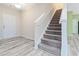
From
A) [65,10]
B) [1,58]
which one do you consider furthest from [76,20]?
[1,58]

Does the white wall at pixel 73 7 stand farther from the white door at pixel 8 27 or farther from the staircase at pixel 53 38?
the white door at pixel 8 27

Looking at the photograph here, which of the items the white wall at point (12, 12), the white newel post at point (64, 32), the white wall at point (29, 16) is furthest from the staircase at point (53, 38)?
the white wall at point (12, 12)

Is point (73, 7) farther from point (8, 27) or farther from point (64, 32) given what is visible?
point (8, 27)

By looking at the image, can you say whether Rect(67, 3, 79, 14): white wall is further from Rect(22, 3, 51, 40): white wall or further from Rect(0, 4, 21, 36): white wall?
Rect(0, 4, 21, 36): white wall

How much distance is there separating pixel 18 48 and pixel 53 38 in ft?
2.26

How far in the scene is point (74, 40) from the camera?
1.52 meters

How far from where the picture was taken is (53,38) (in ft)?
6.06

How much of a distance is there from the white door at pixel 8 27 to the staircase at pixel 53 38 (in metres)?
0.63

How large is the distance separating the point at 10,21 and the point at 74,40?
1122mm

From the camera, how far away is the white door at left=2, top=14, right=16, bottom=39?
1.61 m

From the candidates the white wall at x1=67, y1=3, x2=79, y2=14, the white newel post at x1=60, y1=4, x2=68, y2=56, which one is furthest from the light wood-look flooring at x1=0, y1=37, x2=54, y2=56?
the white wall at x1=67, y1=3, x2=79, y2=14

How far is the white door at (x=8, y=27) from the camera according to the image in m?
1.61

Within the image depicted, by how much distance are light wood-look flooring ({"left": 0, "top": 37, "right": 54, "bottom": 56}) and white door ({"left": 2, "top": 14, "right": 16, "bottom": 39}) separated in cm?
10

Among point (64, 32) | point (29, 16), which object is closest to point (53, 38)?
point (64, 32)
